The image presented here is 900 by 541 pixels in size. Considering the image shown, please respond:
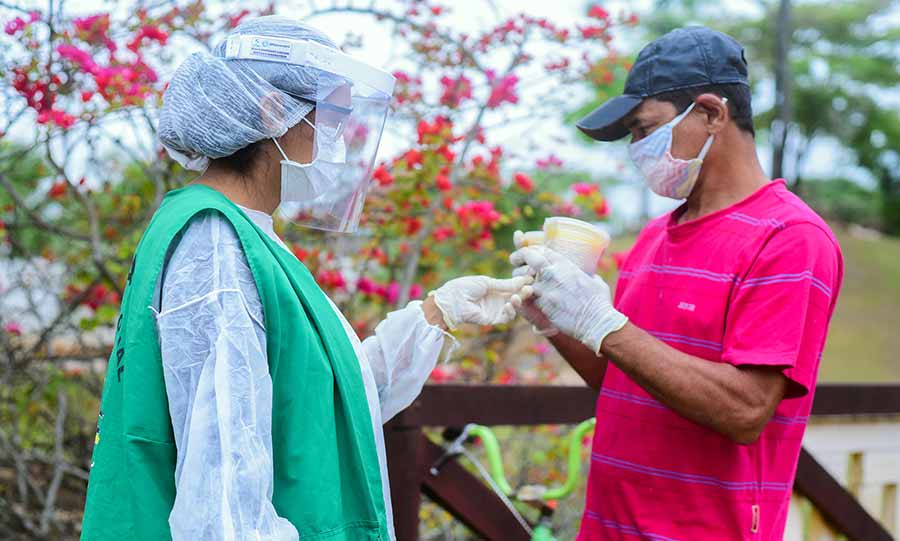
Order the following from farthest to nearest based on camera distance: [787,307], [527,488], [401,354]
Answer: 1. [527,488]
2. [401,354]
3. [787,307]

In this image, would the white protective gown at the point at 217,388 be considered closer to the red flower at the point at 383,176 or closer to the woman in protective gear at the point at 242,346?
the woman in protective gear at the point at 242,346

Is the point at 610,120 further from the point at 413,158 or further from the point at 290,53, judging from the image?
the point at 413,158

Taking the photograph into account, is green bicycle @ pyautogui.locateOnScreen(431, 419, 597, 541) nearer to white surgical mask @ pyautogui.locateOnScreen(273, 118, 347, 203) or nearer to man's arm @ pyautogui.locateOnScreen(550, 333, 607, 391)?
man's arm @ pyautogui.locateOnScreen(550, 333, 607, 391)

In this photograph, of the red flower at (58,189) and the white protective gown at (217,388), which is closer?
the white protective gown at (217,388)

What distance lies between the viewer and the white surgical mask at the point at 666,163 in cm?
211

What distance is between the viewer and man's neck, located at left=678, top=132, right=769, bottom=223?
2.08 meters

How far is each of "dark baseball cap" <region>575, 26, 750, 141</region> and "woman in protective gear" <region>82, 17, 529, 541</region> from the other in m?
0.76

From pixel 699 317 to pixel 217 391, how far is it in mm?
1106

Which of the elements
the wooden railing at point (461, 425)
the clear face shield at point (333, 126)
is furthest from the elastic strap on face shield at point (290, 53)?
the wooden railing at point (461, 425)

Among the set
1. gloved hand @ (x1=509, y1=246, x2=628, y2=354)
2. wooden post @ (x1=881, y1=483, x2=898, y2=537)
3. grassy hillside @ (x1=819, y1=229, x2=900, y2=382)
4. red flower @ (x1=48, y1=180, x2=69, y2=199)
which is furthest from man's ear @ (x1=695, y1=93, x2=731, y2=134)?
grassy hillside @ (x1=819, y1=229, x2=900, y2=382)

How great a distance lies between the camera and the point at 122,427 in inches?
54.3

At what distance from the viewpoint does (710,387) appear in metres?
1.83

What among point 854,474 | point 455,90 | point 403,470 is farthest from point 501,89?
point 854,474

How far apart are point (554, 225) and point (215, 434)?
1033 mm
